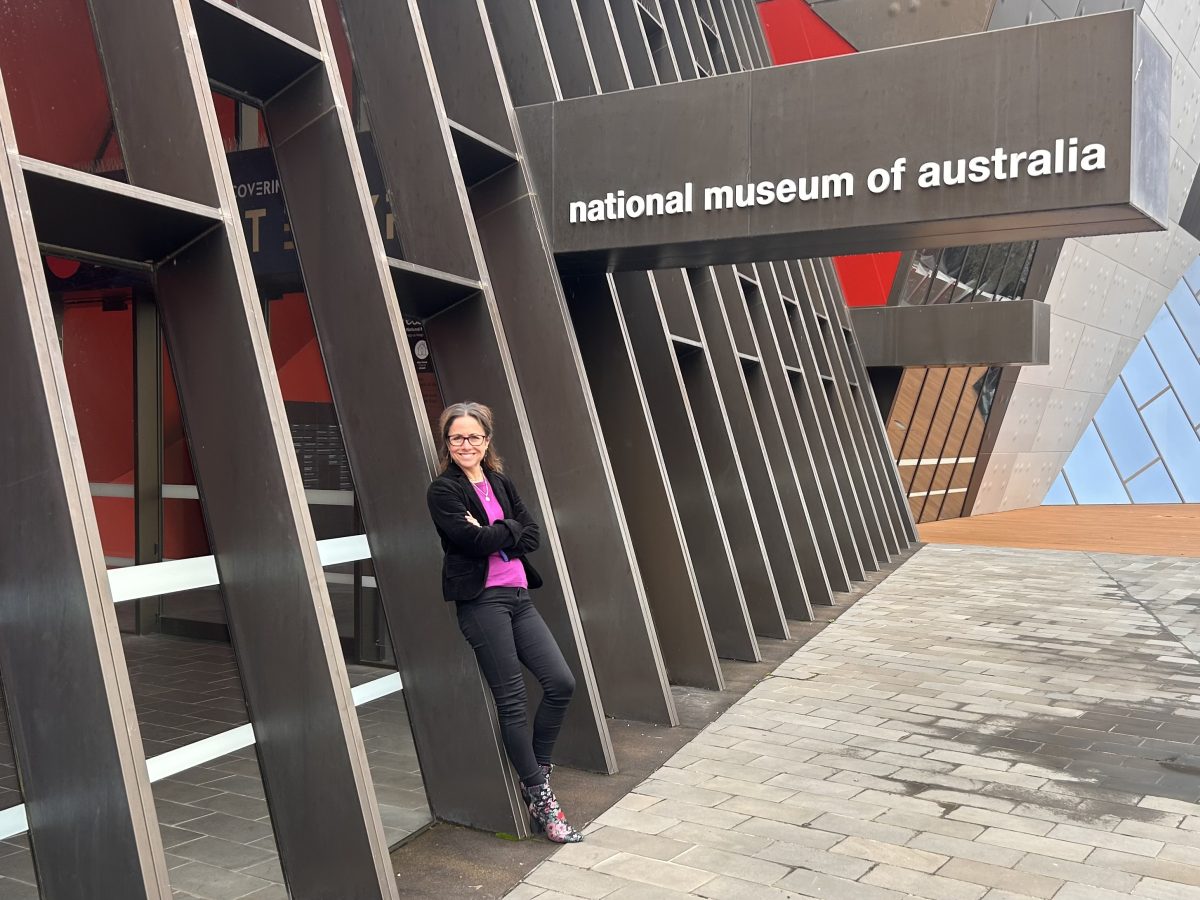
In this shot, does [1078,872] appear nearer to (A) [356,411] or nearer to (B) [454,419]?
(B) [454,419]

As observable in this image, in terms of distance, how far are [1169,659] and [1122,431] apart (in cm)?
2625

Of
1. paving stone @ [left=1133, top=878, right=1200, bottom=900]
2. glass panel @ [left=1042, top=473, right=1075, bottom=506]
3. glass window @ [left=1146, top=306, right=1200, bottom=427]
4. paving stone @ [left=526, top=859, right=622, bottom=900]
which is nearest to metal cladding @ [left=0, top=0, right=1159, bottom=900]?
paving stone @ [left=526, top=859, right=622, bottom=900]

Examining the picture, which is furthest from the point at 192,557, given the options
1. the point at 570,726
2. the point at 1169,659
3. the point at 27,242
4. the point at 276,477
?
the point at 1169,659

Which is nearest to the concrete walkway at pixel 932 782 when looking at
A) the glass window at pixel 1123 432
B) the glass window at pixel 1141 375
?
the glass window at pixel 1123 432

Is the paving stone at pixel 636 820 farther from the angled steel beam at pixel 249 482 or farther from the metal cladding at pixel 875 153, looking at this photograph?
the metal cladding at pixel 875 153

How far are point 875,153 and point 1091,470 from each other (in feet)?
100

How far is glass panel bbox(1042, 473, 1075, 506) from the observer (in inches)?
1326

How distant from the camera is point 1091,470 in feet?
112

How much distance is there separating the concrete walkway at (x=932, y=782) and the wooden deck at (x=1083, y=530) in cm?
944

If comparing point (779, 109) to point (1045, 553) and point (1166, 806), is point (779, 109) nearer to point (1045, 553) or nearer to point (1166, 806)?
point (1166, 806)

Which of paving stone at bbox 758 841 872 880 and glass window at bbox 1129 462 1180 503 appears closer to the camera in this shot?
paving stone at bbox 758 841 872 880

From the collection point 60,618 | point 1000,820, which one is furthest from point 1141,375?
point 60,618

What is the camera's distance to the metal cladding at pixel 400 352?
382cm

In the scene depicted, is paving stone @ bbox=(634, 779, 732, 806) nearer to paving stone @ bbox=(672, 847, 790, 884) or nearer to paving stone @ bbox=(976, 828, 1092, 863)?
paving stone @ bbox=(672, 847, 790, 884)
